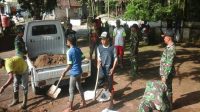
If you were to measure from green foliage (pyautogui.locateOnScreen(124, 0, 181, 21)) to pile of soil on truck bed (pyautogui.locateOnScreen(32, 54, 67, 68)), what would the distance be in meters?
5.54

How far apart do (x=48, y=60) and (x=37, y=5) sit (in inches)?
591

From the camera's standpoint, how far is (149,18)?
1672cm

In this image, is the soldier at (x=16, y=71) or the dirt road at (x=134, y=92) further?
the dirt road at (x=134, y=92)

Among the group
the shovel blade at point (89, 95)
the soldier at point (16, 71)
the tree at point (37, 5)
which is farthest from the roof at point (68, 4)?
the soldier at point (16, 71)

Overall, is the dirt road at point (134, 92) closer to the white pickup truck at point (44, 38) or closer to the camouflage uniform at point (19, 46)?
the camouflage uniform at point (19, 46)

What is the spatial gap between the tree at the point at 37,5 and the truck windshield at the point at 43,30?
521 inches

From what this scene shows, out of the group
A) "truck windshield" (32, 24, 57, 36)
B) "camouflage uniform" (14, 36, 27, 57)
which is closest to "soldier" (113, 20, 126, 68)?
"truck windshield" (32, 24, 57, 36)

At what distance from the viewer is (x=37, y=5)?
24.9 metres

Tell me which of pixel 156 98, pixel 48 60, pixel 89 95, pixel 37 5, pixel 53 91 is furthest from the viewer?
pixel 37 5

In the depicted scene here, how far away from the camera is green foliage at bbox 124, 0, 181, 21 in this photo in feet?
50.6

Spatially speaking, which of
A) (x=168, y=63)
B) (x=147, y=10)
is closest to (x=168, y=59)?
(x=168, y=63)

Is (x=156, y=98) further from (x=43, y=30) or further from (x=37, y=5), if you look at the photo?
(x=37, y=5)

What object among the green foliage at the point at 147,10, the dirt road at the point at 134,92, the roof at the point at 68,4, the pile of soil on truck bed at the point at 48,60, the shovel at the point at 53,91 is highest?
the roof at the point at 68,4

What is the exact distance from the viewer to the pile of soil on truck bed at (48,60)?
10531 millimetres
